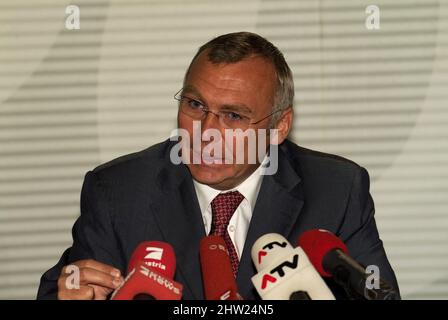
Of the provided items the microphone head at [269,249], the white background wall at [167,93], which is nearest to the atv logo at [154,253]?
the microphone head at [269,249]

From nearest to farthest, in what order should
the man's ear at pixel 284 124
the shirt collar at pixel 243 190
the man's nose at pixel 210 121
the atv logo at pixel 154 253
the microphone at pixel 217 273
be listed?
the microphone at pixel 217 273
the atv logo at pixel 154 253
the man's nose at pixel 210 121
the shirt collar at pixel 243 190
the man's ear at pixel 284 124

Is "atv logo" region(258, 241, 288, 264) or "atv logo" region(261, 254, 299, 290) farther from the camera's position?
"atv logo" region(258, 241, 288, 264)

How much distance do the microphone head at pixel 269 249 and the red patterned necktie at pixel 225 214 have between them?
0.75 m

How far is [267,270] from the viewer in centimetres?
235

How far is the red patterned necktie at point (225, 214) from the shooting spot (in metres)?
3.35

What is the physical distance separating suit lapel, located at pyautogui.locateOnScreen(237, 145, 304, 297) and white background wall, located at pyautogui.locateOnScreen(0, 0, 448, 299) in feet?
3.72

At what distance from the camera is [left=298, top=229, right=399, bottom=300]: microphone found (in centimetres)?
221

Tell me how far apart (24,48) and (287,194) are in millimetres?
1911

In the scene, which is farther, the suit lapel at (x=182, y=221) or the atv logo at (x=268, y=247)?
the suit lapel at (x=182, y=221)

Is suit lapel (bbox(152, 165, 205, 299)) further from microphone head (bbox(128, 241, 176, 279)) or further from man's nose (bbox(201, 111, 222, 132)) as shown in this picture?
microphone head (bbox(128, 241, 176, 279))

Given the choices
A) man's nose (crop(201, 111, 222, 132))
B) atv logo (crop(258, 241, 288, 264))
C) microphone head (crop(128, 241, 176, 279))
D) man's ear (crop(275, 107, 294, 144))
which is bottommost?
microphone head (crop(128, 241, 176, 279))

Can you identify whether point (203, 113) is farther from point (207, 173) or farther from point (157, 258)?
point (157, 258)

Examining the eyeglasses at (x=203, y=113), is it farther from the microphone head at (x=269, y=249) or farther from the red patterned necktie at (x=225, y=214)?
the microphone head at (x=269, y=249)

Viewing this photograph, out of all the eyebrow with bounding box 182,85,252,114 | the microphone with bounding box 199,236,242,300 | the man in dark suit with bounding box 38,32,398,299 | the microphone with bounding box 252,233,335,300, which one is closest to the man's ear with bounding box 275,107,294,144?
the man in dark suit with bounding box 38,32,398,299
